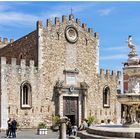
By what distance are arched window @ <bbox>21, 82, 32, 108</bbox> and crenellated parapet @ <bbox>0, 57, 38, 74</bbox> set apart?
47.0 inches

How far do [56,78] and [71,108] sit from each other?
357 cm

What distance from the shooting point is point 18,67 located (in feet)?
125

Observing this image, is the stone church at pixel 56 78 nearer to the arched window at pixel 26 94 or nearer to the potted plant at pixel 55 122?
the arched window at pixel 26 94

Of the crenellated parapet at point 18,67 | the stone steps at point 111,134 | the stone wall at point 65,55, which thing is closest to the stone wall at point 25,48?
the stone wall at point 65,55

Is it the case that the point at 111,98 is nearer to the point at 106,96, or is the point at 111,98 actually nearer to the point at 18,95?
the point at 106,96

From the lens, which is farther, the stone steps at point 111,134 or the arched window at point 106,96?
the arched window at point 106,96

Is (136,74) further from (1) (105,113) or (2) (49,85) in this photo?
(1) (105,113)

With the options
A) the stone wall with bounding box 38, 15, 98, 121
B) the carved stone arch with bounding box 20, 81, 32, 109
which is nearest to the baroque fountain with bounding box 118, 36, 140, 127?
the carved stone arch with bounding box 20, 81, 32, 109

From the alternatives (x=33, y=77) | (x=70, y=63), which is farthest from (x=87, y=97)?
(x=33, y=77)

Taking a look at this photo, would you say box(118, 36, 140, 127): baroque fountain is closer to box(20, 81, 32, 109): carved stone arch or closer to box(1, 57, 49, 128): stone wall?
box(1, 57, 49, 128): stone wall

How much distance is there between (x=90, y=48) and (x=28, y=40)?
7.28 m

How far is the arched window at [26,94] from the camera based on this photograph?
1516 inches

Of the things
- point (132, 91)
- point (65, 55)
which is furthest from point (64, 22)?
point (132, 91)

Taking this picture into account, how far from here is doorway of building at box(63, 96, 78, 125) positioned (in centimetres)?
4194
